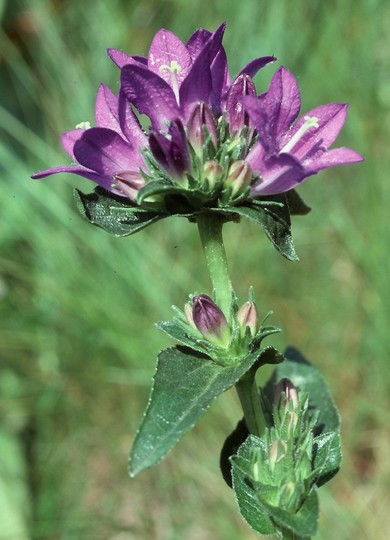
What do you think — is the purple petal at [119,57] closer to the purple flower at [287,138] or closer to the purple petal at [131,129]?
the purple petal at [131,129]

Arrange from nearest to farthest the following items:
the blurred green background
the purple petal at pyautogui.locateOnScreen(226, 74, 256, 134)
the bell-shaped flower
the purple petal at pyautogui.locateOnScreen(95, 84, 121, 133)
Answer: the bell-shaped flower < the purple petal at pyautogui.locateOnScreen(226, 74, 256, 134) < the purple petal at pyautogui.locateOnScreen(95, 84, 121, 133) < the blurred green background

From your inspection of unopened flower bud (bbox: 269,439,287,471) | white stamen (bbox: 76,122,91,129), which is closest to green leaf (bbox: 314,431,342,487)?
unopened flower bud (bbox: 269,439,287,471)

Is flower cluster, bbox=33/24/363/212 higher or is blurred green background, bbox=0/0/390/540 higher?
flower cluster, bbox=33/24/363/212

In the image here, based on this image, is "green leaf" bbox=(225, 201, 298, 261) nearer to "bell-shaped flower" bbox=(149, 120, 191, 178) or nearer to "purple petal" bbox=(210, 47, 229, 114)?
"bell-shaped flower" bbox=(149, 120, 191, 178)

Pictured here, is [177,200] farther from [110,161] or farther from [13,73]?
[13,73]

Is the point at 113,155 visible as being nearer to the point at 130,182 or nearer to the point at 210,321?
the point at 130,182

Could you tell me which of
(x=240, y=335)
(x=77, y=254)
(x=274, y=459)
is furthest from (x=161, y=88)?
(x=77, y=254)

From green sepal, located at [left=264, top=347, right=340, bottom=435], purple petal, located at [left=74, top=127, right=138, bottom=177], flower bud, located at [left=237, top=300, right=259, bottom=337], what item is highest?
purple petal, located at [left=74, top=127, right=138, bottom=177]

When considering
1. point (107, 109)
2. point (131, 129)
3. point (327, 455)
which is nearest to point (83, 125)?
point (107, 109)
